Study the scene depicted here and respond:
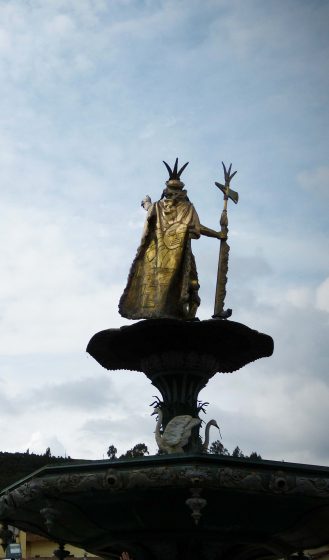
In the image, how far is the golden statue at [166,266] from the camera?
17.0m

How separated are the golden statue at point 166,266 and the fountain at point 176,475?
18 millimetres

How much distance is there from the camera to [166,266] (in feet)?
56.6

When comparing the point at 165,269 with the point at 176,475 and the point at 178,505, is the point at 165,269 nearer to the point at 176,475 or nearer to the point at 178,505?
the point at 178,505

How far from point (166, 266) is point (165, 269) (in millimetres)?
58

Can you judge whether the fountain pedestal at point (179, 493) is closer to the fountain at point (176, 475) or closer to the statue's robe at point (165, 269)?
the fountain at point (176, 475)

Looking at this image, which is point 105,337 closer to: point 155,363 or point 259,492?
point 155,363

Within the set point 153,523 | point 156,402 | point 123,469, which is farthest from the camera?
point 156,402

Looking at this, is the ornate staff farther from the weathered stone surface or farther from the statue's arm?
the weathered stone surface

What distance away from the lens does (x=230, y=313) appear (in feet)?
56.6

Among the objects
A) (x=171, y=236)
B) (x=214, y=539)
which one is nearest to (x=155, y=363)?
(x=171, y=236)

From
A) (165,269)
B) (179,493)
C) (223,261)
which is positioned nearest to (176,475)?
(179,493)

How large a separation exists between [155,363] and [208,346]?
95 centimetres

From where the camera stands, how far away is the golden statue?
55.7ft

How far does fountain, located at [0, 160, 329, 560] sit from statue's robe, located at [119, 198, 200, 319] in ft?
0.06
